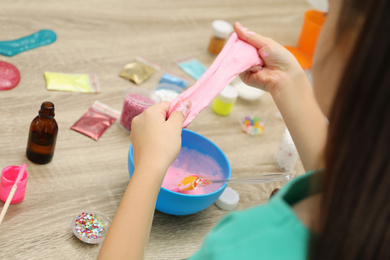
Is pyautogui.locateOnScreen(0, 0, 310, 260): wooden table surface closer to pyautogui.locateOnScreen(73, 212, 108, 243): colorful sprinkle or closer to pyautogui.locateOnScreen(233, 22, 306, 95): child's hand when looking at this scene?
pyautogui.locateOnScreen(73, 212, 108, 243): colorful sprinkle

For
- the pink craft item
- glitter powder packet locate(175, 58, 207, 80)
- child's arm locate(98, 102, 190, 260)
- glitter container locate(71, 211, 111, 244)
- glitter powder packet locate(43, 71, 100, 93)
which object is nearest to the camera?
child's arm locate(98, 102, 190, 260)

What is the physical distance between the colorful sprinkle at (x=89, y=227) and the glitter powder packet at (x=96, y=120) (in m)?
0.27

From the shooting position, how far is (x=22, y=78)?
1294 mm

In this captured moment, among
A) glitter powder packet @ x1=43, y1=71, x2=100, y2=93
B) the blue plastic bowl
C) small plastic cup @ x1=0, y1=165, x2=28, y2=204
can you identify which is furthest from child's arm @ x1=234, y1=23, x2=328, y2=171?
small plastic cup @ x1=0, y1=165, x2=28, y2=204

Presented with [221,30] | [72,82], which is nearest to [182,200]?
[72,82]

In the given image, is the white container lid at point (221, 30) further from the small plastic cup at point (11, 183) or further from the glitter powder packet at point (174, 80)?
the small plastic cup at point (11, 183)

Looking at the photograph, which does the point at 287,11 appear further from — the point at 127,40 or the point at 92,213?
the point at 92,213

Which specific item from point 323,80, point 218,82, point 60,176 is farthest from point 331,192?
point 60,176

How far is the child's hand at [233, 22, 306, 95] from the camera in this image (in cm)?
112

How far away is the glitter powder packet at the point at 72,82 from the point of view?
1.31 meters

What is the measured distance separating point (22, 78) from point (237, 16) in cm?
95

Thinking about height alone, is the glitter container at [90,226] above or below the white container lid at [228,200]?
above

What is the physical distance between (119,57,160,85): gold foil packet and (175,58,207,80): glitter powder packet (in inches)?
3.6

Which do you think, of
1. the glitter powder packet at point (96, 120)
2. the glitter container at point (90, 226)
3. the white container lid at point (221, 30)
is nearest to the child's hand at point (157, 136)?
the glitter container at point (90, 226)
